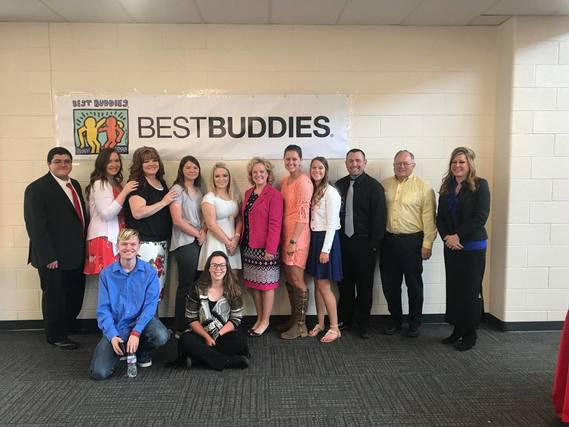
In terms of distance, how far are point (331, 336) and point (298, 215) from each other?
1.06 metres

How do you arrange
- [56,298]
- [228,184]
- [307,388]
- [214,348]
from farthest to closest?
[228,184], [56,298], [214,348], [307,388]

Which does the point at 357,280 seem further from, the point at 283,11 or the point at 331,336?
the point at 283,11

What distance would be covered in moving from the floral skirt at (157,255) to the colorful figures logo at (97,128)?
1027mm

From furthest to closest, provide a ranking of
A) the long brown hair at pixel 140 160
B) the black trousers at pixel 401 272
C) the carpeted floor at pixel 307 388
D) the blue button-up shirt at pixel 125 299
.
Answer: the black trousers at pixel 401 272
the long brown hair at pixel 140 160
the blue button-up shirt at pixel 125 299
the carpeted floor at pixel 307 388

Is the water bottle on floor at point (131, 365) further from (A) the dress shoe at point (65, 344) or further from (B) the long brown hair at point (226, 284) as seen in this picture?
(A) the dress shoe at point (65, 344)

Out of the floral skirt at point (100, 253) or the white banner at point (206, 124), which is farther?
the white banner at point (206, 124)

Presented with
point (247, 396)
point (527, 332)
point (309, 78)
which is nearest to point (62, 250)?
point (247, 396)

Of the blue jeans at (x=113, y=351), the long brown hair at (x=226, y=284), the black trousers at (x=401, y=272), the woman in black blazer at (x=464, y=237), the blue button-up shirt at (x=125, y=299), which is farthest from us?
the black trousers at (x=401, y=272)

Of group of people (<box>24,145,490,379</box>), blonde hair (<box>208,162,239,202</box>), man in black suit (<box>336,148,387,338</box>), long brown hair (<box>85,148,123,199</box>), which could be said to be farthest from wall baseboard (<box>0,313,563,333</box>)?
long brown hair (<box>85,148,123,199</box>)

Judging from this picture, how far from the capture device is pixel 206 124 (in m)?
3.72

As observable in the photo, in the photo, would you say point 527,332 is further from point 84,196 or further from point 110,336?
point 84,196

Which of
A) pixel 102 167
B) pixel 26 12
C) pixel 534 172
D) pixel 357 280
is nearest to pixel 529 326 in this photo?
pixel 534 172

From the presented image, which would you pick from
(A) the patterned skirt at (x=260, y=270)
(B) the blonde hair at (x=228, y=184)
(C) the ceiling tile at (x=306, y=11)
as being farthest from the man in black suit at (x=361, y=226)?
(C) the ceiling tile at (x=306, y=11)

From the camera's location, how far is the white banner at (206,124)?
→ 12.0 feet
